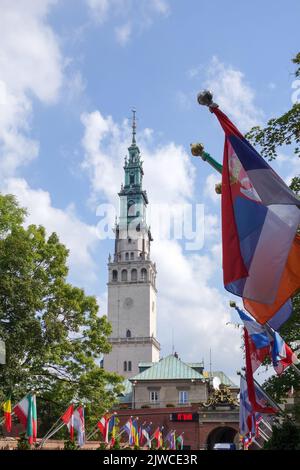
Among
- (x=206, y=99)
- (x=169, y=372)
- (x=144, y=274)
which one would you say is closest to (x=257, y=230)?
(x=206, y=99)

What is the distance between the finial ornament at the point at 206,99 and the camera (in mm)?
12000

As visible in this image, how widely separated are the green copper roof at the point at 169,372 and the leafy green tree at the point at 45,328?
150ft

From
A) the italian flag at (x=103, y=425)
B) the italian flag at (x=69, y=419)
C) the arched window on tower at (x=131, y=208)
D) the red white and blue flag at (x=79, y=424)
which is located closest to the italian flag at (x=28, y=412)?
the italian flag at (x=69, y=419)

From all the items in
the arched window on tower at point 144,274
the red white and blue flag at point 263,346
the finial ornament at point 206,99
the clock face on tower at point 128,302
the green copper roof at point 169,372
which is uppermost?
the arched window on tower at point 144,274

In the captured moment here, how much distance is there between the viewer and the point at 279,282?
436 inches

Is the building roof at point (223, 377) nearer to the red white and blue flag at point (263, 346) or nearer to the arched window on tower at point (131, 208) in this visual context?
the arched window on tower at point (131, 208)

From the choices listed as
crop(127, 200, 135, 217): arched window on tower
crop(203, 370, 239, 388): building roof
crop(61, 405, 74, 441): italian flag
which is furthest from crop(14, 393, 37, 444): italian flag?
crop(127, 200, 135, 217): arched window on tower

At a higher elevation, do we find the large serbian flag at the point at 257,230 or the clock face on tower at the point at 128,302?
the clock face on tower at the point at 128,302

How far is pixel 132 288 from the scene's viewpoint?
391 ft

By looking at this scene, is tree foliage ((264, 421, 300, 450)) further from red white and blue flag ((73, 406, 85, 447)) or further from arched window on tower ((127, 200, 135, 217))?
arched window on tower ((127, 200, 135, 217))

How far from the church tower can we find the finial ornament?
96.1 m

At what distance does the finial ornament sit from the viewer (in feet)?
39.4
